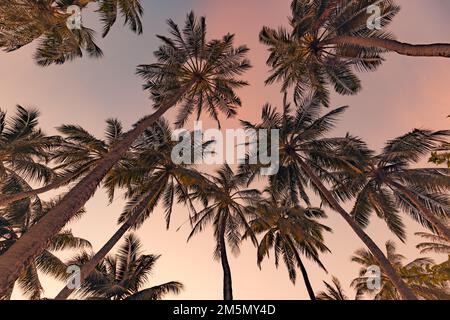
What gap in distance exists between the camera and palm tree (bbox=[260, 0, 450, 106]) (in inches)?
500

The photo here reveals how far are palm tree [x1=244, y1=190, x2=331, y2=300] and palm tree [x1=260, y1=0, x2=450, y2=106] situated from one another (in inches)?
263

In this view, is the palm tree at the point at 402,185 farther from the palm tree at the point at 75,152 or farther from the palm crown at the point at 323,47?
the palm tree at the point at 75,152

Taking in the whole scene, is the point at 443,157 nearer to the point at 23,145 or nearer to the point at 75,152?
the point at 75,152

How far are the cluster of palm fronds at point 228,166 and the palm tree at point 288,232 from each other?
8 centimetres

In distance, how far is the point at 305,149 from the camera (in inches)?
662

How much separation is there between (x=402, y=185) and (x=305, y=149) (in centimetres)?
489

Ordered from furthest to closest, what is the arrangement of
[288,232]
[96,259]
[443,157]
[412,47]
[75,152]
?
[288,232] < [75,152] < [96,259] < [412,47] < [443,157]

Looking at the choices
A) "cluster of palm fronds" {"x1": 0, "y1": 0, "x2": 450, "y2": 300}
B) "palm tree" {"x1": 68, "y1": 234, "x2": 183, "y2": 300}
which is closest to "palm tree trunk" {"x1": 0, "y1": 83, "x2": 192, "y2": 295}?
"cluster of palm fronds" {"x1": 0, "y1": 0, "x2": 450, "y2": 300}

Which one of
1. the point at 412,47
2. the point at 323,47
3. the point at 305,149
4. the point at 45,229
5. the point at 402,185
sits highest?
the point at 323,47

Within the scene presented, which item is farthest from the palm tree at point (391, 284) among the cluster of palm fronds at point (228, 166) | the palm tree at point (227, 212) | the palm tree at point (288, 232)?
the palm tree at point (227, 212)

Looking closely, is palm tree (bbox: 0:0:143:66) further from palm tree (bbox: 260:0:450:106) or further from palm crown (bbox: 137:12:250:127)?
palm tree (bbox: 260:0:450:106)

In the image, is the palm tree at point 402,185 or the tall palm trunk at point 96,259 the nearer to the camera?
the tall palm trunk at point 96,259

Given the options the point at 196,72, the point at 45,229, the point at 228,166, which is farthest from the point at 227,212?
the point at 45,229

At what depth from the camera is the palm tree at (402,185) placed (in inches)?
552
